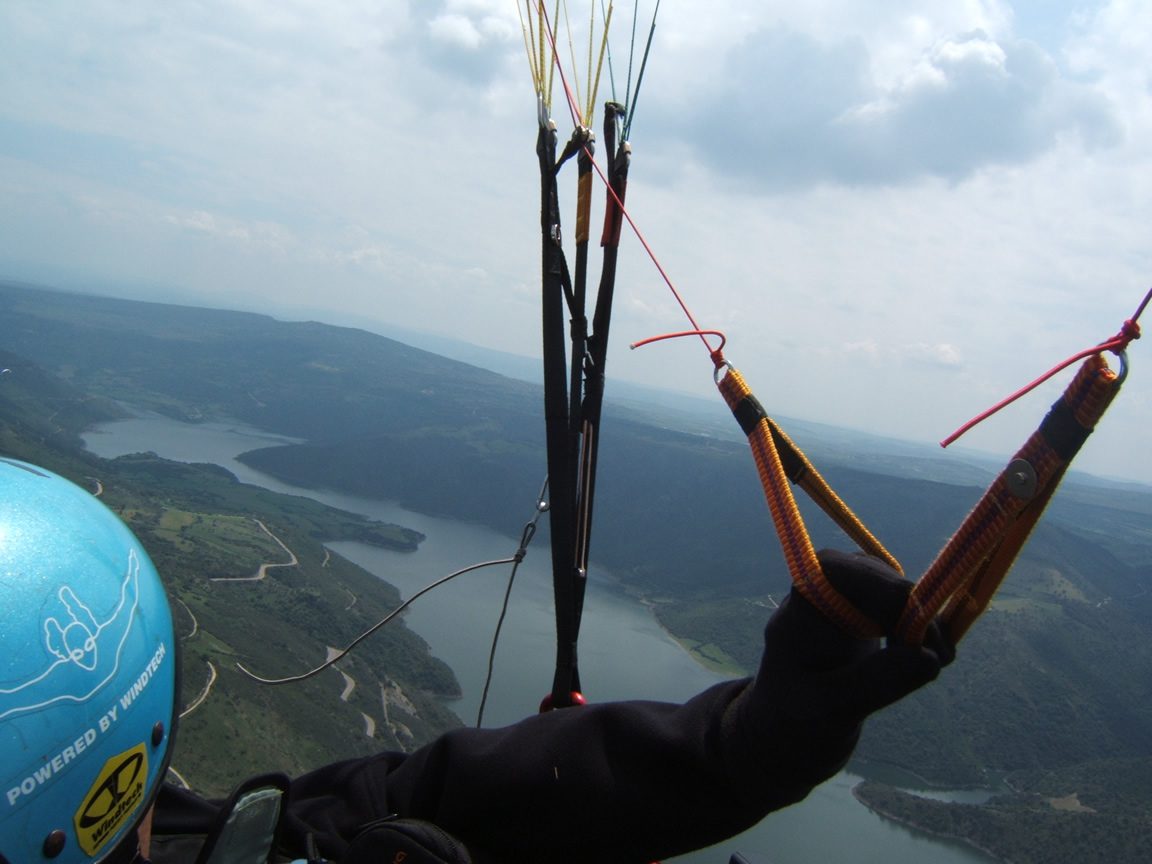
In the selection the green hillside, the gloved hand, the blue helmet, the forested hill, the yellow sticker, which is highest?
the gloved hand

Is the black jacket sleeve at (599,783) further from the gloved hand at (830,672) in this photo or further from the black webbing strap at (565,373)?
the black webbing strap at (565,373)

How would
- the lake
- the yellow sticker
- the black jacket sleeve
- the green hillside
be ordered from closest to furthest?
the black jacket sleeve → the yellow sticker → the green hillside → the lake

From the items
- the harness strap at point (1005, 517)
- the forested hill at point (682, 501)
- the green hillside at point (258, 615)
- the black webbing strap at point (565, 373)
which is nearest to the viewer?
the harness strap at point (1005, 517)

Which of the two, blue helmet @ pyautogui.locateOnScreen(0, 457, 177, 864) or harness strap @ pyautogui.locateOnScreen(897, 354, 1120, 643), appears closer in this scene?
harness strap @ pyautogui.locateOnScreen(897, 354, 1120, 643)

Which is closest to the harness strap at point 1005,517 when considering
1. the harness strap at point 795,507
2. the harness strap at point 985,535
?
the harness strap at point 985,535

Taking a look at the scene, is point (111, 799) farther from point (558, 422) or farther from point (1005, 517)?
point (1005, 517)

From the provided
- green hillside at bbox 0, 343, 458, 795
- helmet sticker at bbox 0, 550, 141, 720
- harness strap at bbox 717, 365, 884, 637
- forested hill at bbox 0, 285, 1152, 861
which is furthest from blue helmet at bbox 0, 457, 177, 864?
forested hill at bbox 0, 285, 1152, 861

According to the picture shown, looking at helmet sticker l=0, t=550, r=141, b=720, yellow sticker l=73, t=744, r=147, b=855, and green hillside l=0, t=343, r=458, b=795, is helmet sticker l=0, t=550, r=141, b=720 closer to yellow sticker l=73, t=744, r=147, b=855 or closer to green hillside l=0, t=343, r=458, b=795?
yellow sticker l=73, t=744, r=147, b=855
